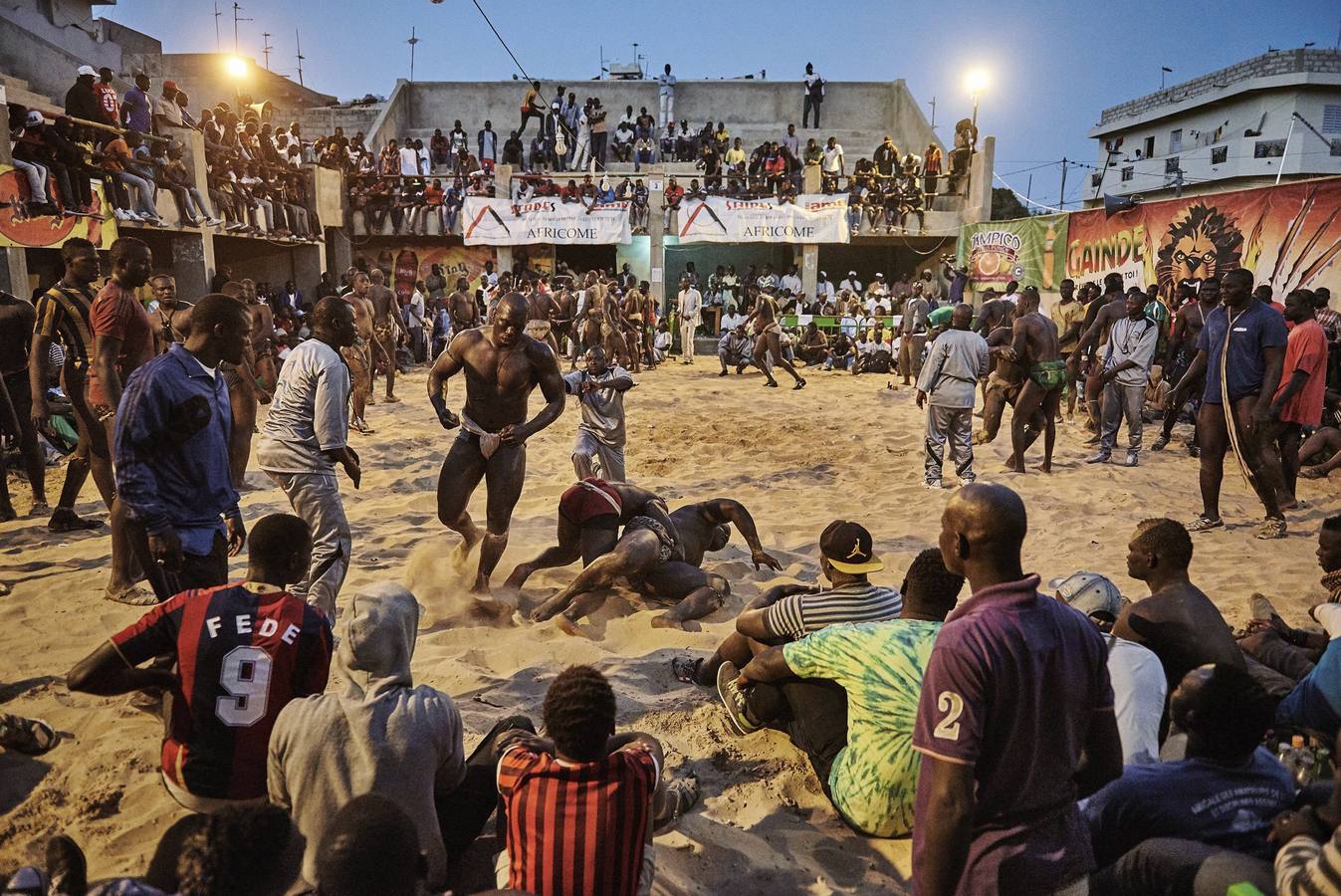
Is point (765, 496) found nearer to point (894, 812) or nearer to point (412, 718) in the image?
point (894, 812)

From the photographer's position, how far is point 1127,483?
797cm

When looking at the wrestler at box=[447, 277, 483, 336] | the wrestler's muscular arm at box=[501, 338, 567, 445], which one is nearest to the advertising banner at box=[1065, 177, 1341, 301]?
the wrestler's muscular arm at box=[501, 338, 567, 445]

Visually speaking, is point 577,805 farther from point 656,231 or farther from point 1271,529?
point 656,231

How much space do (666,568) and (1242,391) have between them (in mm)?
4518

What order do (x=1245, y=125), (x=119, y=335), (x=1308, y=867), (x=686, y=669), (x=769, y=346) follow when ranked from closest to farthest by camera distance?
(x=1308, y=867), (x=686, y=669), (x=119, y=335), (x=769, y=346), (x=1245, y=125)

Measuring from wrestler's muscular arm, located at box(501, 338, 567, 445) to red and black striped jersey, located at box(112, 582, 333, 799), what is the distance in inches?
107

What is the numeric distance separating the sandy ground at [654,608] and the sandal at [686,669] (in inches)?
2.3

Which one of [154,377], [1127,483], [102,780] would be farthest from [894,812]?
[1127,483]

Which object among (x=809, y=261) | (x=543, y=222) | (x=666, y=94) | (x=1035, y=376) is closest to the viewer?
(x=1035, y=376)

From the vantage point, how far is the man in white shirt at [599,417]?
6.19 meters

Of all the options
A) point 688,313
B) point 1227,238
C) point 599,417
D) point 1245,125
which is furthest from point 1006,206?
point 599,417

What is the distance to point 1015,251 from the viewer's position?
58.6 ft

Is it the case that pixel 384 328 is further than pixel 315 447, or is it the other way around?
pixel 384 328

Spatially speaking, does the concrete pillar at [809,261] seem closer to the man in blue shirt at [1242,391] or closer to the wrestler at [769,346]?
the wrestler at [769,346]
